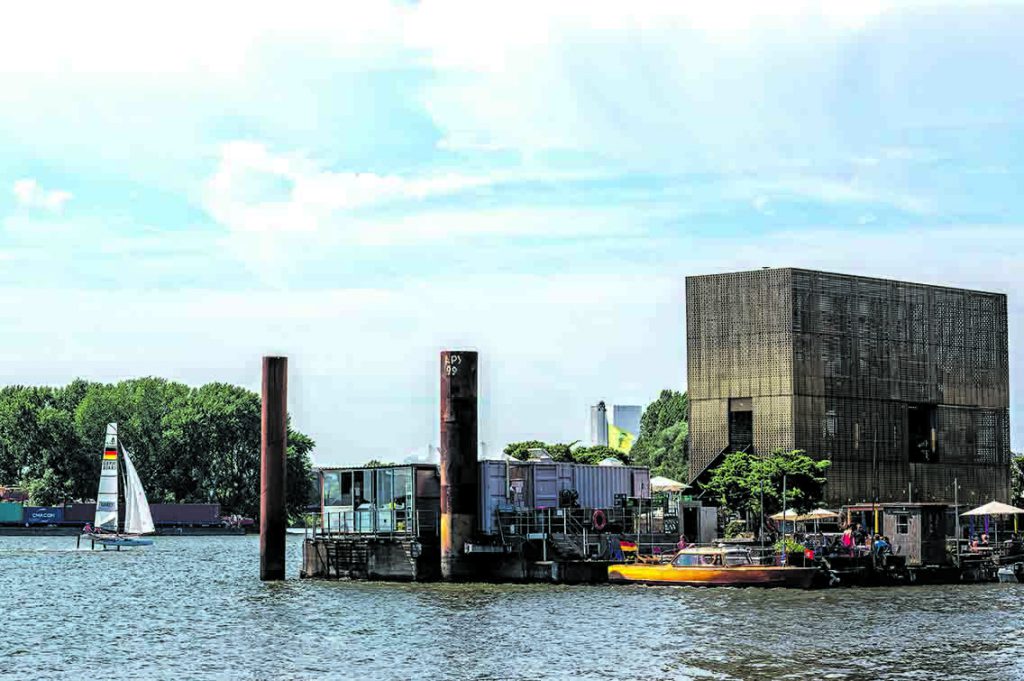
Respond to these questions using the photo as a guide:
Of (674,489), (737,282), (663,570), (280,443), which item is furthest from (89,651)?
(737,282)

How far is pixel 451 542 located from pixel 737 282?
6670 centimetres

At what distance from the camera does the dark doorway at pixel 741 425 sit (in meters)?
148

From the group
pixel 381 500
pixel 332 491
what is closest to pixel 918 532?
pixel 381 500

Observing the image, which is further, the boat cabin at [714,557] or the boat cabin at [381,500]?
the boat cabin at [381,500]

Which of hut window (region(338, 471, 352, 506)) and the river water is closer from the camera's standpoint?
the river water

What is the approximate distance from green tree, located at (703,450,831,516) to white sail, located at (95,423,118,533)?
192 feet

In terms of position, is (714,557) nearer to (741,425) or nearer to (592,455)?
(741,425)

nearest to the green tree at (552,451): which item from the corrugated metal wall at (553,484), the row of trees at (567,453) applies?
the row of trees at (567,453)

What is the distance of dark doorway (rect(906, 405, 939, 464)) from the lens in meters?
158

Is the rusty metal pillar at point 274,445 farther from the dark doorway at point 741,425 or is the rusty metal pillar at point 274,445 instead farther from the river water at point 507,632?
the dark doorway at point 741,425

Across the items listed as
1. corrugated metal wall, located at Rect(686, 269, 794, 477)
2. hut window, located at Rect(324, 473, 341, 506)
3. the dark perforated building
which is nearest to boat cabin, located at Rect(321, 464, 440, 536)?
hut window, located at Rect(324, 473, 341, 506)

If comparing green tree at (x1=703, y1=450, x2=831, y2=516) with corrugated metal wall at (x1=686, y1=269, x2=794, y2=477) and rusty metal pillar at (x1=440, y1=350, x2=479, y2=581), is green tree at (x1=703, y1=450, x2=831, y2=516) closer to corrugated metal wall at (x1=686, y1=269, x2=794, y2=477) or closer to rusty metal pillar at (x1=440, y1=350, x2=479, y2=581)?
corrugated metal wall at (x1=686, y1=269, x2=794, y2=477)

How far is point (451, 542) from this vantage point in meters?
86.6

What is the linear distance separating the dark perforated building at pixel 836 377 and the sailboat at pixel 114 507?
2180 inches
